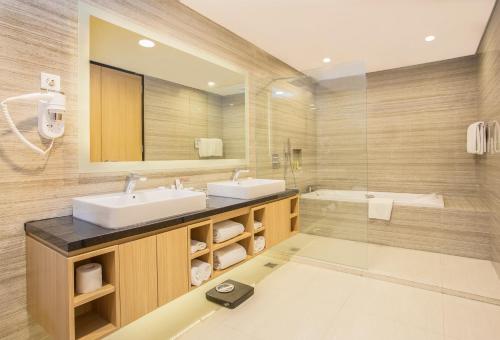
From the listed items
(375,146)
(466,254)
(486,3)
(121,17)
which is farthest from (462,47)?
(121,17)

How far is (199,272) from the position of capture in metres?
1.75

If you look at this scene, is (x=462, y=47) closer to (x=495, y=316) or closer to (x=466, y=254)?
(x=466, y=254)

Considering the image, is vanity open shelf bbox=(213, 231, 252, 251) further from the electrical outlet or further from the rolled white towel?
the rolled white towel

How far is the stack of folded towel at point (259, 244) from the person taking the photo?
2.26 meters

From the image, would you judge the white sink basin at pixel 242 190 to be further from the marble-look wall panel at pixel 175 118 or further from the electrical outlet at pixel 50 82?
the electrical outlet at pixel 50 82

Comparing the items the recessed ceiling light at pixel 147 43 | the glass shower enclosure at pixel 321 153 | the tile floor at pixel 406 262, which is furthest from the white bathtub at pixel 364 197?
the recessed ceiling light at pixel 147 43

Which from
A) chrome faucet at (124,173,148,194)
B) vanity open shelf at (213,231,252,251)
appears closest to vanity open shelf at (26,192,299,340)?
vanity open shelf at (213,231,252,251)

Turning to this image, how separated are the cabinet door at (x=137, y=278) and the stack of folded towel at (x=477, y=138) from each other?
356 cm

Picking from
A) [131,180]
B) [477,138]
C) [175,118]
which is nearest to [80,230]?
[131,180]

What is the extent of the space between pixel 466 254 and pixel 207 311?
2958 mm

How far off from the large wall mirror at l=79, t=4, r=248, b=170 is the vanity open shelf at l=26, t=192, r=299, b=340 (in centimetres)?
63

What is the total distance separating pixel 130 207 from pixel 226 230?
81 cm

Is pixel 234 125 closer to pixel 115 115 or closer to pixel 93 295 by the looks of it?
pixel 115 115

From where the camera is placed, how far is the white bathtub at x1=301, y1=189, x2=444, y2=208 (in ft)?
11.1
